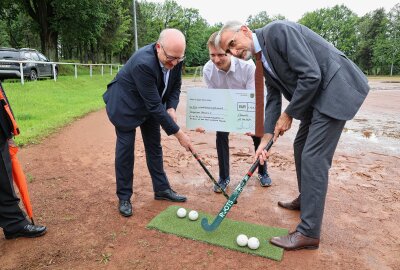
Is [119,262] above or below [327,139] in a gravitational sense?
below

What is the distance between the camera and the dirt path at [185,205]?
2932mm

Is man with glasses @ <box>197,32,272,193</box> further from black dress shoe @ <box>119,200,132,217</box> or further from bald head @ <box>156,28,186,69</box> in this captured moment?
black dress shoe @ <box>119,200,132,217</box>

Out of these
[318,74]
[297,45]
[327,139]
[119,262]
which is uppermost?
[297,45]

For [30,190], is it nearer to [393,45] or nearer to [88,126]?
[88,126]

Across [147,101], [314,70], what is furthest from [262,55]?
[147,101]

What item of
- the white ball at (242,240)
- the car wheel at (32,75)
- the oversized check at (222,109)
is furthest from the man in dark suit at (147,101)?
the car wheel at (32,75)

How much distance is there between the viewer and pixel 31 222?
3.34 meters

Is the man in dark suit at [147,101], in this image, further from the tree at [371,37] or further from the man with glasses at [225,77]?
the tree at [371,37]

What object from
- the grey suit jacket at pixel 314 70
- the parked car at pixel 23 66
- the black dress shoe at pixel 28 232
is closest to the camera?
the grey suit jacket at pixel 314 70

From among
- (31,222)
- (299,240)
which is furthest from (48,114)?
(299,240)

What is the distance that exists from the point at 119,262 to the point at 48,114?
306 inches

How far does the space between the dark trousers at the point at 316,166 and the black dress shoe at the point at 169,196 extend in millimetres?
1586

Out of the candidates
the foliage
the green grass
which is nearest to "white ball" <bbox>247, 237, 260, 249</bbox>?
the green grass

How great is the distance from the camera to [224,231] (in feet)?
11.2
